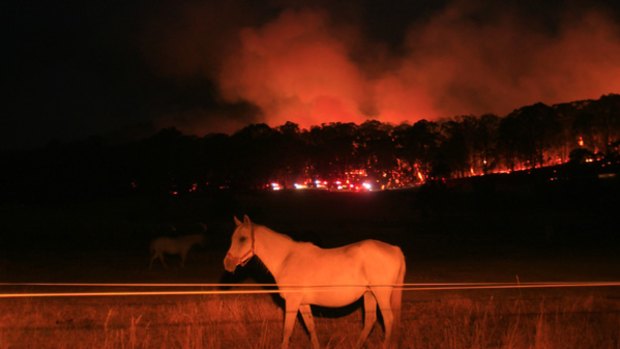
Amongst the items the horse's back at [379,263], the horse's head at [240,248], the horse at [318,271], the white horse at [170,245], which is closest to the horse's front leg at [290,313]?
the horse at [318,271]

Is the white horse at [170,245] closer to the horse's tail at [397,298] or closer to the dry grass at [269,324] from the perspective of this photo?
the dry grass at [269,324]

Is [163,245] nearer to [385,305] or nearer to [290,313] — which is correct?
[290,313]

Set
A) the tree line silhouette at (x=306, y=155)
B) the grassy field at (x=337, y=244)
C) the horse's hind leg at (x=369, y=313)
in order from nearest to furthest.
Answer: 1. the horse's hind leg at (x=369, y=313)
2. the grassy field at (x=337, y=244)
3. the tree line silhouette at (x=306, y=155)

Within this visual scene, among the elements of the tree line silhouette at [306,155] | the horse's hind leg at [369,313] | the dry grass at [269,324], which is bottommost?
the dry grass at [269,324]

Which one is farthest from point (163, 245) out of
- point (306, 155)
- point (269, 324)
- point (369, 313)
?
point (306, 155)

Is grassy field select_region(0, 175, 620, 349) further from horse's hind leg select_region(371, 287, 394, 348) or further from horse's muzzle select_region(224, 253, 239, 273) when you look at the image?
horse's muzzle select_region(224, 253, 239, 273)

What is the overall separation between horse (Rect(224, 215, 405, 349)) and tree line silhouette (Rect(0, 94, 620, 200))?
47356 mm

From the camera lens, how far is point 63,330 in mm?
8930

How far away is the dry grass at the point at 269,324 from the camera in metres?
7.80

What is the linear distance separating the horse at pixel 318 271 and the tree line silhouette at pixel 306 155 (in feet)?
155

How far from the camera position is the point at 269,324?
9.03 m

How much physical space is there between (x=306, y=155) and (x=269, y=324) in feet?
225

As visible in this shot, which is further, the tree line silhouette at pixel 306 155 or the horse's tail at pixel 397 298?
the tree line silhouette at pixel 306 155

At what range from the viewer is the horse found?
728 cm
